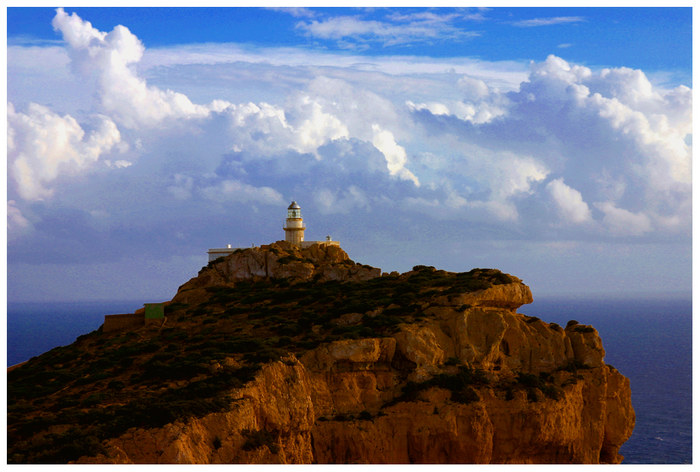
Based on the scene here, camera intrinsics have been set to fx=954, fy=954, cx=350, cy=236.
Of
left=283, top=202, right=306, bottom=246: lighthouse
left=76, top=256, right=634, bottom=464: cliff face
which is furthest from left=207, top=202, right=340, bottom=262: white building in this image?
left=76, top=256, right=634, bottom=464: cliff face

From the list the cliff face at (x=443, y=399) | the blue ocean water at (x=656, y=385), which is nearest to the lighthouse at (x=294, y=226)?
the cliff face at (x=443, y=399)

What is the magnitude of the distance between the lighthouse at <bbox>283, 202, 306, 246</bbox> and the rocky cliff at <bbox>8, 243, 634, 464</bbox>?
7.22m

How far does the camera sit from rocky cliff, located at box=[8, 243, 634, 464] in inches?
1580

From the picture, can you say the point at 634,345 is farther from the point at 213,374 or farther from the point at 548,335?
the point at 213,374

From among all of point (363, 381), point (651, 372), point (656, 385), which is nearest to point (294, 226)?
point (363, 381)

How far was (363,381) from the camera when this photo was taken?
48.3 meters

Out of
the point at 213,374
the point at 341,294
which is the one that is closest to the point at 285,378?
the point at 213,374

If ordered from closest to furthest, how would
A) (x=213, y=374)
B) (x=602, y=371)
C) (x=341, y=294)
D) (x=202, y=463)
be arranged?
(x=202, y=463) → (x=213, y=374) → (x=602, y=371) → (x=341, y=294)

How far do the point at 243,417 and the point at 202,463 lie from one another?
11.6 ft

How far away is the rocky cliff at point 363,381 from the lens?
40125 mm

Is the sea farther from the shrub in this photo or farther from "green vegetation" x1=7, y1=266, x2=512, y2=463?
the shrub

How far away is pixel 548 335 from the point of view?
5444cm

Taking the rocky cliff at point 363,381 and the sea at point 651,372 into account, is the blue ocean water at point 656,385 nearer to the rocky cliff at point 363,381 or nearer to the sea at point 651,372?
the sea at point 651,372

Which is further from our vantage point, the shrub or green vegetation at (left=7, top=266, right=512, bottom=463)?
the shrub
